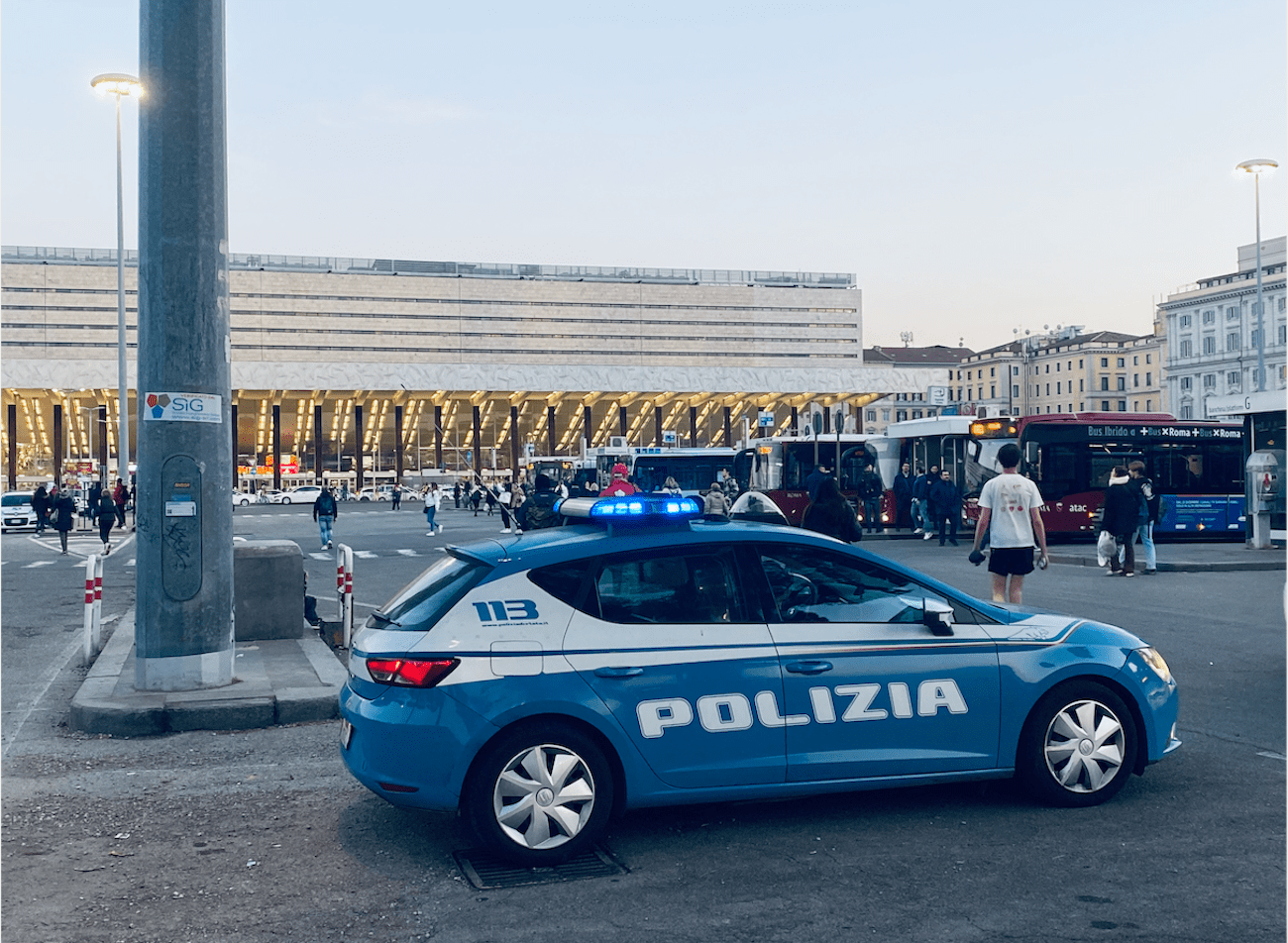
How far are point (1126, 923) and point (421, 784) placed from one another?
2.66 meters

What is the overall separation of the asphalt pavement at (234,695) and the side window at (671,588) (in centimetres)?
347

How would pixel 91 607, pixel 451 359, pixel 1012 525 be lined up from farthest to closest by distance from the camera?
pixel 451 359 < pixel 91 607 < pixel 1012 525

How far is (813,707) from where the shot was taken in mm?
5246

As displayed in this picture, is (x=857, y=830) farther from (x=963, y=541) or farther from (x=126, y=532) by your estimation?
(x=126, y=532)

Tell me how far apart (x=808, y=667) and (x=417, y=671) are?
165 centimetres

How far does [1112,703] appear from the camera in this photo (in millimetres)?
5660

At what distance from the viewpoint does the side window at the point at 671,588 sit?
5230 millimetres

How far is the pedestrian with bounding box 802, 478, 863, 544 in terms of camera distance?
1189cm

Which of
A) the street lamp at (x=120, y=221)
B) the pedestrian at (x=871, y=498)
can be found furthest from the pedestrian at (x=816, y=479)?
the street lamp at (x=120, y=221)

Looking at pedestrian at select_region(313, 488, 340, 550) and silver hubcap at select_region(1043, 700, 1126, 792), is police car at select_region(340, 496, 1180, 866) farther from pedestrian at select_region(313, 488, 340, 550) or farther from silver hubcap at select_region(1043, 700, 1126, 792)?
pedestrian at select_region(313, 488, 340, 550)

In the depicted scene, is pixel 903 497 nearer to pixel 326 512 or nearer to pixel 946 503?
pixel 946 503

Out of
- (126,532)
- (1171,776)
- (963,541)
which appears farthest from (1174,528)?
(126,532)

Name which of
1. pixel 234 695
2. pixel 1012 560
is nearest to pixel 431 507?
pixel 1012 560

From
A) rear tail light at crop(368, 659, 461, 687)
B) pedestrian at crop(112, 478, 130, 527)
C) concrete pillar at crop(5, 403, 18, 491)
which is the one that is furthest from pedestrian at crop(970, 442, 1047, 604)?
concrete pillar at crop(5, 403, 18, 491)
